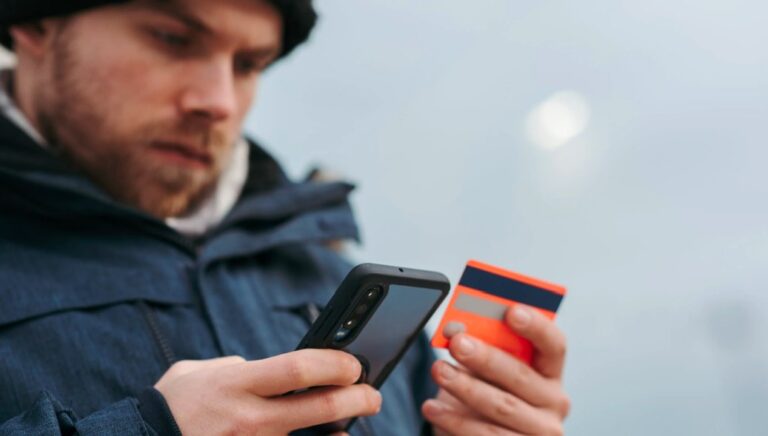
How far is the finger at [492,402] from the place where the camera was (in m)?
0.83

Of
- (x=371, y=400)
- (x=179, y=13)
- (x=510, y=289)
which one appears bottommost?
(x=371, y=400)

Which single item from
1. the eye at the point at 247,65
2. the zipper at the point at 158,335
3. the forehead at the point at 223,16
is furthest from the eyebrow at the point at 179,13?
the zipper at the point at 158,335

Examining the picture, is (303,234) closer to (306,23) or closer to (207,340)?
(207,340)

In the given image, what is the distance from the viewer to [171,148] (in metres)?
1.12

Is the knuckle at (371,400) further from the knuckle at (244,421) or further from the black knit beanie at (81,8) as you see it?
Result: the black knit beanie at (81,8)

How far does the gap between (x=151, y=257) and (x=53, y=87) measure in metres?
0.39

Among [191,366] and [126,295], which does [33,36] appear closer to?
[126,295]

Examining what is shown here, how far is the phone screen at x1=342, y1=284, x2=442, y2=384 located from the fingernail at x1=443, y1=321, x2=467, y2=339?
0.04 metres

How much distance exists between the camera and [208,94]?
3.66 ft

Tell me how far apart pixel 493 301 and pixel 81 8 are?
31.8 inches

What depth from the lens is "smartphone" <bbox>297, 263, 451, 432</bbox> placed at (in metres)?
0.62

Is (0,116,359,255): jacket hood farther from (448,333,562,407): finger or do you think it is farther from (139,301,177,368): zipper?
(448,333,562,407): finger

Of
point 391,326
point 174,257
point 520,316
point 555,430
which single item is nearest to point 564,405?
point 555,430

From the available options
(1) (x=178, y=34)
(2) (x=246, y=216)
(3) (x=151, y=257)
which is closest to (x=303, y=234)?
(2) (x=246, y=216)
